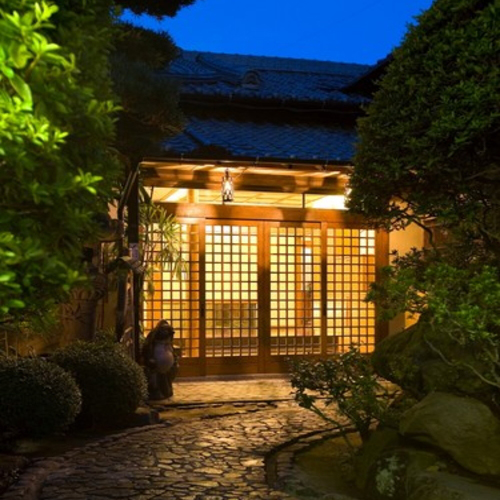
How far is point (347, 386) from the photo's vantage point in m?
7.73

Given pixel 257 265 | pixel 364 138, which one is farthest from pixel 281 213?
pixel 364 138

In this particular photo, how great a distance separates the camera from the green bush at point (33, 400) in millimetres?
8695

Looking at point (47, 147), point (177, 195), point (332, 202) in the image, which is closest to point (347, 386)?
point (47, 147)

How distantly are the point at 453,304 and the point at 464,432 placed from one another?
1156 mm

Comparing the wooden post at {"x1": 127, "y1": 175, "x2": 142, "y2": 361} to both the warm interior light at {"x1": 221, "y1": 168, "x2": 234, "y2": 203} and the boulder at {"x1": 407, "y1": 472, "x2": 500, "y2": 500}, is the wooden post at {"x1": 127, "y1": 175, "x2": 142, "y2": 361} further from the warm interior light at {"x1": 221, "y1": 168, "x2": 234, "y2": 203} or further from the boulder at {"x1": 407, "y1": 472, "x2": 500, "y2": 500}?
the boulder at {"x1": 407, "y1": 472, "x2": 500, "y2": 500}

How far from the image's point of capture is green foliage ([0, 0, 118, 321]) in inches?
123

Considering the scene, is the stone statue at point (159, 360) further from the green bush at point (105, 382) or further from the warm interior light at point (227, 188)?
the warm interior light at point (227, 188)

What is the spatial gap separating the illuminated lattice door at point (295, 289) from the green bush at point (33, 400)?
7254mm

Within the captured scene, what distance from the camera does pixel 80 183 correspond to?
357cm

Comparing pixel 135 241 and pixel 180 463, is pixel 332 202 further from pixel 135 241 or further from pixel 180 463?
pixel 180 463

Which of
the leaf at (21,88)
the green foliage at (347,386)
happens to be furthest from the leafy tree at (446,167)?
the leaf at (21,88)

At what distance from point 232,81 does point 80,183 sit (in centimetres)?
1417

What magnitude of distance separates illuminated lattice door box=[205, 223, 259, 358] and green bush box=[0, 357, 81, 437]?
6425 mm

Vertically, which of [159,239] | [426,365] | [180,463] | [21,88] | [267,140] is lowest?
[180,463]
